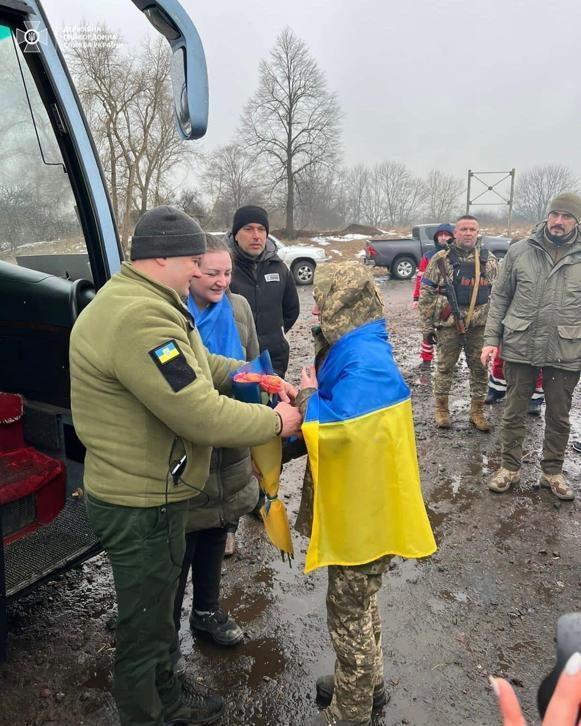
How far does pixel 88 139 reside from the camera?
8.70ft

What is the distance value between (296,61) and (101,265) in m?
39.0

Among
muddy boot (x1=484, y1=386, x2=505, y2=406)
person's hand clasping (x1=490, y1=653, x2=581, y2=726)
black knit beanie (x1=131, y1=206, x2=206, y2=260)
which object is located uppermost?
black knit beanie (x1=131, y1=206, x2=206, y2=260)

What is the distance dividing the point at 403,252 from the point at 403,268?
543 mm

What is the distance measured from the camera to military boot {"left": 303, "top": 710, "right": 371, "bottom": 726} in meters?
2.19

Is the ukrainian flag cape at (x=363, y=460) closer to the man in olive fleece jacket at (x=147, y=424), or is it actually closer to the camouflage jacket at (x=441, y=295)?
the man in olive fleece jacket at (x=147, y=424)

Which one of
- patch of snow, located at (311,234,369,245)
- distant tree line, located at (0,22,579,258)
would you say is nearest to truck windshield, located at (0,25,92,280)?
distant tree line, located at (0,22,579,258)

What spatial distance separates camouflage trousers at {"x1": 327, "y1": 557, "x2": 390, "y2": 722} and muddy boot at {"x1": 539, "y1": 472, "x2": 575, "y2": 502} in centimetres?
270

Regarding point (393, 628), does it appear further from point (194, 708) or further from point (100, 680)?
point (100, 680)

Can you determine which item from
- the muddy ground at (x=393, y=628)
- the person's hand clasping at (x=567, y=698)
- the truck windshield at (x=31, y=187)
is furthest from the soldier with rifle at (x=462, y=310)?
the person's hand clasping at (x=567, y=698)

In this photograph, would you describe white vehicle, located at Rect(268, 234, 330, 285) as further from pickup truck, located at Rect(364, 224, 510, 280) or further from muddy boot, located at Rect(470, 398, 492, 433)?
muddy boot, located at Rect(470, 398, 492, 433)

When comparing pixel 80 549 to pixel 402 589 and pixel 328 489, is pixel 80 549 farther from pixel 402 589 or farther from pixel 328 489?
pixel 402 589

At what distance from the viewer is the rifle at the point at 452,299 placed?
18.4 ft

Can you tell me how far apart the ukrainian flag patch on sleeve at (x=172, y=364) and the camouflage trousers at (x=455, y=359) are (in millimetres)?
4400

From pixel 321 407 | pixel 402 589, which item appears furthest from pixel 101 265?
pixel 402 589
